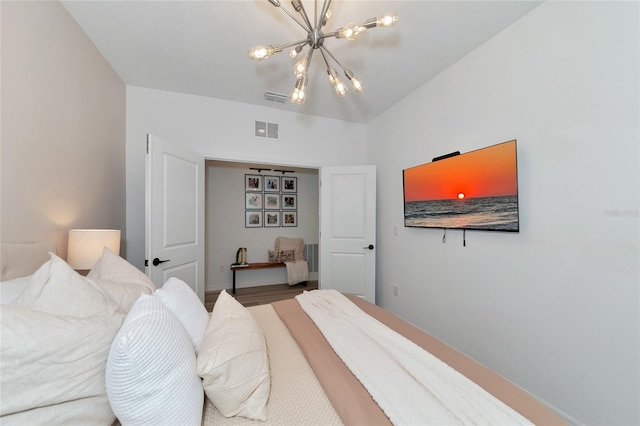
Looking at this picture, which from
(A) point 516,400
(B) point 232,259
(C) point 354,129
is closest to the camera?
(A) point 516,400

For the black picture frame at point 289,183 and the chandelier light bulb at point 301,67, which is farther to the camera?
the black picture frame at point 289,183

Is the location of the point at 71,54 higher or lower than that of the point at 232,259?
higher

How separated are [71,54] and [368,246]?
3.28 meters

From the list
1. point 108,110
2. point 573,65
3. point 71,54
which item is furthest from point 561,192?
point 108,110

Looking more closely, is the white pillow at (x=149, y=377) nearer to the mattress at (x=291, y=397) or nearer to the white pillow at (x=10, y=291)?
the mattress at (x=291, y=397)

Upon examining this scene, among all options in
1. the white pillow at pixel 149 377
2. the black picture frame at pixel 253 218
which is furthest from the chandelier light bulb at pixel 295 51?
the black picture frame at pixel 253 218

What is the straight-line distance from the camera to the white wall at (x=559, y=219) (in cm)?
129

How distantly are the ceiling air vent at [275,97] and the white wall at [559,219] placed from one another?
1731mm

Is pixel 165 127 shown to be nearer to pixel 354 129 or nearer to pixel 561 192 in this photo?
pixel 354 129

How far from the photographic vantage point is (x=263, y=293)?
4148mm

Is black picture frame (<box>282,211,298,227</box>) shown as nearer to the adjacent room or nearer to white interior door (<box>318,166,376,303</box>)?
white interior door (<box>318,166,376,303</box>)

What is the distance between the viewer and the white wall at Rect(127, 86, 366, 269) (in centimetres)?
265

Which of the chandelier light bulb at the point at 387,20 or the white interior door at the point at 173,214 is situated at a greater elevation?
the chandelier light bulb at the point at 387,20

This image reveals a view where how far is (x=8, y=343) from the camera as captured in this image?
0.58 metres
